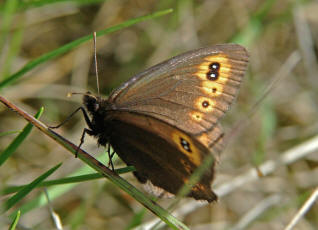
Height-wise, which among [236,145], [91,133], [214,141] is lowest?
[236,145]

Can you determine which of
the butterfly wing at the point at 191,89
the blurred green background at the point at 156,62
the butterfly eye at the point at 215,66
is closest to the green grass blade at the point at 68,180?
the butterfly wing at the point at 191,89

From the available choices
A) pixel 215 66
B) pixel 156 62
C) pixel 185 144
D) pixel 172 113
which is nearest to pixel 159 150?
pixel 185 144

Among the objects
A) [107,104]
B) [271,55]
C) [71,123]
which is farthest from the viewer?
[271,55]

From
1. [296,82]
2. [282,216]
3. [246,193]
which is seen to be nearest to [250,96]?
[296,82]

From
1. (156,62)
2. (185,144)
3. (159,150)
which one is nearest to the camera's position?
(185,144)

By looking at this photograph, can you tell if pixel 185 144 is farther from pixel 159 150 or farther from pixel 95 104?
pixel 95 104

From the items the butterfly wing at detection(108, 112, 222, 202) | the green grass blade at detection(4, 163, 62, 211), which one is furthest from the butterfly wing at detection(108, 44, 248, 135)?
the green grass blade at detection(4, 163, 62, 211)

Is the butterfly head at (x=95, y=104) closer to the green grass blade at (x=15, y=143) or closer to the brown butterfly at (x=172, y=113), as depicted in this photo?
the brown butterfly at (x=172, y=113)

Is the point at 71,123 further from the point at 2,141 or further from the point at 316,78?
the point at 316,78
